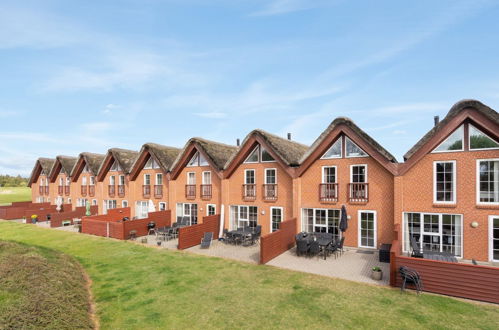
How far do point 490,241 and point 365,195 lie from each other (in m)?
6.01

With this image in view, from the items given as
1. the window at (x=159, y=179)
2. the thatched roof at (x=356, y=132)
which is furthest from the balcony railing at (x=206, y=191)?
the thatched roof at (x=356, y=132)

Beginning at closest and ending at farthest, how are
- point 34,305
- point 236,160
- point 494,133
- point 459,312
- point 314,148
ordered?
1. point 34,305
2. point 459,312
3. point 494,133
4. point 314,148
5. point 236,160

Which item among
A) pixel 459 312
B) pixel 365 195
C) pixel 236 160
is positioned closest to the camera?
pixel 459 312

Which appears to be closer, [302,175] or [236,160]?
[302,175]

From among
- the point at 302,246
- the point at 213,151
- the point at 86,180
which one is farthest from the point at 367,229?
the point at 86,180

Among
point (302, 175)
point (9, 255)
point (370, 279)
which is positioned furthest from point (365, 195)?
point (9, 255)

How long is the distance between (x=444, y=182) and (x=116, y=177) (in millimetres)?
29822

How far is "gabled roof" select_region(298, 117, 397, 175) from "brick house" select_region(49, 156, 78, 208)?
106ft

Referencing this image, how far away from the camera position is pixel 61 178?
35.9m

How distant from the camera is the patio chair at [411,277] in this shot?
969cm

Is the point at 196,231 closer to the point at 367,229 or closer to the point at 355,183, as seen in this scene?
the point at 355,183

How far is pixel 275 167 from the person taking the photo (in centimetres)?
1911

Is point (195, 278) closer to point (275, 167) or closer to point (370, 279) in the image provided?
point (370, 279)

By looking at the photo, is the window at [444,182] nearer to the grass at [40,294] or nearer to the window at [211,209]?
the window at [211,209]
